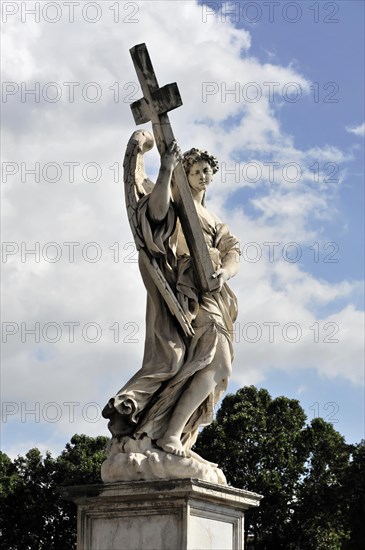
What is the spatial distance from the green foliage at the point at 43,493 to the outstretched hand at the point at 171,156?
28234 mm

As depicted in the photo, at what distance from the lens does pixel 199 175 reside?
41.4 ft

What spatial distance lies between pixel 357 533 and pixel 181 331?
31547mm

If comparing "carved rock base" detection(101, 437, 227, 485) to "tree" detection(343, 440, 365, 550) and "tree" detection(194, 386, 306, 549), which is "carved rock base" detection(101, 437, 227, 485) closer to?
"tree" detection(194, 386, 306, 549)

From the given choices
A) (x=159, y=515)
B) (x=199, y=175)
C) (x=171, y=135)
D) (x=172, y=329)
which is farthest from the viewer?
(x=199, y=175)

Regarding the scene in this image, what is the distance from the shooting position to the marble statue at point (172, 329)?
11312 mm

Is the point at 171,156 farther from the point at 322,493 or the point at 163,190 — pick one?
the point at 322,493

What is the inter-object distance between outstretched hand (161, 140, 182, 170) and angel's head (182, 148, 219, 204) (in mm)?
529

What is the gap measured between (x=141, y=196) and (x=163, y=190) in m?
0.47

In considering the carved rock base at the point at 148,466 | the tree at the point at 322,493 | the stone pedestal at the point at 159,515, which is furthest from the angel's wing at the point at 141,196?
the tree at the point at 322,493

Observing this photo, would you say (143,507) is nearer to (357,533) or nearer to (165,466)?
(165,466)

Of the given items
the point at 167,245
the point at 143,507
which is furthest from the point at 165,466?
the point at 167,245

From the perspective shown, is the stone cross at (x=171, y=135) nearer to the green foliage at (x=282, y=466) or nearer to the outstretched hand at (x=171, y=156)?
the outstretched hand at (x=171, y=156)

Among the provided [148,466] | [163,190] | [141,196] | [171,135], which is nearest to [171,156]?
[171,135]

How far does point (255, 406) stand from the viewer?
41.0 m
